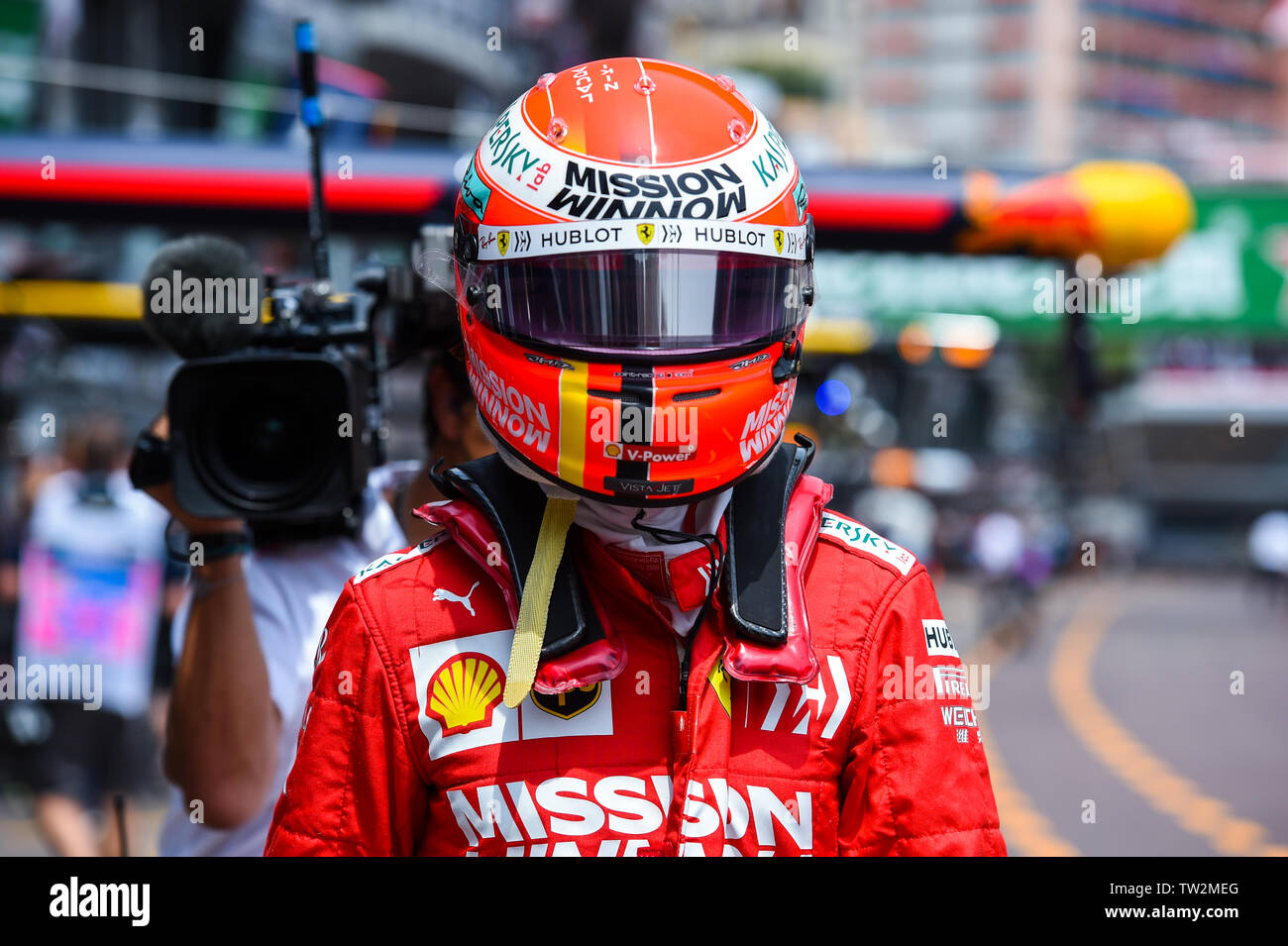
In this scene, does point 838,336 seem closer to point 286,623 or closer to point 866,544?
point 286,623

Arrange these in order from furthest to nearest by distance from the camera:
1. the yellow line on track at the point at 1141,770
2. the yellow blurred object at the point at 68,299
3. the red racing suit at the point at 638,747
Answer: the yellow blurred object at the point at 68,299 < the yellow line on track at the point at 1141,770 < the red racing suit at the point at 638,747

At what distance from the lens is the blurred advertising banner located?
47.4 feet

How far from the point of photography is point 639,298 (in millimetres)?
1591

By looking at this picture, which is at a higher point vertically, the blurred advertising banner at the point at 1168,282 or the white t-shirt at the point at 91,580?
the blurred advertising banner at the point at 1168,282

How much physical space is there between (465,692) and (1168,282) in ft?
50.6

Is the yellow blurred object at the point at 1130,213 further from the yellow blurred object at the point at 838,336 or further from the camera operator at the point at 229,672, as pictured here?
the yellow blurred object at the point at 838,336

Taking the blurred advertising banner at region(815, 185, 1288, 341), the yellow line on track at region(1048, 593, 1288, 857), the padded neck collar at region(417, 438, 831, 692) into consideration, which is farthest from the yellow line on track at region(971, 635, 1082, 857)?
the blurred advertising banner at region(815, 185, 1288, 341)

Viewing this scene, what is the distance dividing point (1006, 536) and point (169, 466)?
47.7 feet

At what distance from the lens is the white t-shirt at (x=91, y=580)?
537cm

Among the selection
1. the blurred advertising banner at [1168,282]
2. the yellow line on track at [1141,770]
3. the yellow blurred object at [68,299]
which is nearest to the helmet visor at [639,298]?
the yellow line on track at [1141,770]

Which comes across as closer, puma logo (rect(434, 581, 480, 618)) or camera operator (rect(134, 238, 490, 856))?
puma logo (rect(434, 581, 480, 618))

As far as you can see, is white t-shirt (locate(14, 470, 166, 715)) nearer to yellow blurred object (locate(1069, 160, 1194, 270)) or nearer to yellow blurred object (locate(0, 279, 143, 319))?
yellow blurred object (locate(1069, 160, 1194, 270))

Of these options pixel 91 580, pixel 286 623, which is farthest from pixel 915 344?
pixel 286 623

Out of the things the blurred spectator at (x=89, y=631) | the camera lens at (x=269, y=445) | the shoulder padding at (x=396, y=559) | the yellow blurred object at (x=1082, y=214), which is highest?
the yellow blurred object at (x=1082, y=214)
